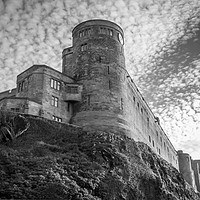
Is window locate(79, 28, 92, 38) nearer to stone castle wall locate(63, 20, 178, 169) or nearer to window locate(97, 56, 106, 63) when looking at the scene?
stone castle wall locate(63, 20, 178, 169)

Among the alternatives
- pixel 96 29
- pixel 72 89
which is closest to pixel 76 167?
pixel 72 89

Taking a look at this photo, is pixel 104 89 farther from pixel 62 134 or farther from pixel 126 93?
pixel 62 134

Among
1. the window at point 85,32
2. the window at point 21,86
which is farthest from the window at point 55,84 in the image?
the window at point 85,32

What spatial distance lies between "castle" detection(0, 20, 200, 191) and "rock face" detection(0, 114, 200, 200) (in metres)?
2.94

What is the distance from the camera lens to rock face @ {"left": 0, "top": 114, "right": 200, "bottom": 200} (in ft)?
70.6

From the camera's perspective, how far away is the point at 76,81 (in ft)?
121

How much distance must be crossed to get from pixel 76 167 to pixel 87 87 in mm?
11888

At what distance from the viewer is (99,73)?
1423 inches

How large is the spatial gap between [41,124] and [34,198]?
32.0 feet

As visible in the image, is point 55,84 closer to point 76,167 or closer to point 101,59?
point 101,59

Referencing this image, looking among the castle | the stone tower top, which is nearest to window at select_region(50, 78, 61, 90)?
the castle

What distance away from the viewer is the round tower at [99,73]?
3425 cm

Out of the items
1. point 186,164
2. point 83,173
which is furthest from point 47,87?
point 186,164

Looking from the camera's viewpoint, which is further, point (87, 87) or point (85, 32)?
point (85, 32)
